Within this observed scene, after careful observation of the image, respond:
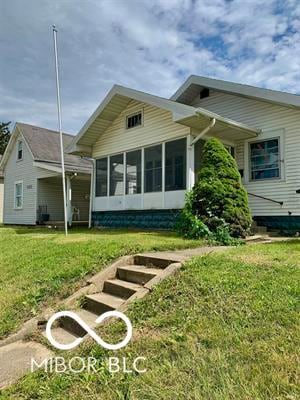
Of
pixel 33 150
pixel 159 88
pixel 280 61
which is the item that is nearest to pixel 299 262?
pixel 280 61

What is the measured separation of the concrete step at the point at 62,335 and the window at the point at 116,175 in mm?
8563

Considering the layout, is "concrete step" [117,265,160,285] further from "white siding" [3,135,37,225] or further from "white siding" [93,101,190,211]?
"white siding" [3,135,37,225]

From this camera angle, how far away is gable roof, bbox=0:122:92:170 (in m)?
18.6

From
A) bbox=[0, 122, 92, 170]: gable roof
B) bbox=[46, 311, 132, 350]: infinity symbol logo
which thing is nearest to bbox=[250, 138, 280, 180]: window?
bbox=[46, 311, 132, 350]: infinity symbol logo

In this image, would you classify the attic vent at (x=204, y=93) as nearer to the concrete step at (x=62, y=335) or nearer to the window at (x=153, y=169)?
the window at (x=153, y=169)

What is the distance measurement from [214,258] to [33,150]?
1590 cm

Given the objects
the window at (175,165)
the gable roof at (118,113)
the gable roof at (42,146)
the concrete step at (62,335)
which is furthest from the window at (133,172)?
the concrete step at (62,335)

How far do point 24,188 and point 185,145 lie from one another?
12.0 m

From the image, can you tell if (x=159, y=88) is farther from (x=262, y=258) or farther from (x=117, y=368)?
(x=117, y=368)

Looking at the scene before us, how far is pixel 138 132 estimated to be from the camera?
12055 millimetres

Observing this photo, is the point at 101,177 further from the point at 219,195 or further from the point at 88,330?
the point at 88,330

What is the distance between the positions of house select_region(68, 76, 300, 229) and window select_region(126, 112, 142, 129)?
4cm

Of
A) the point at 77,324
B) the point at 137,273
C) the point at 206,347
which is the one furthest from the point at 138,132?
the point at 206,347

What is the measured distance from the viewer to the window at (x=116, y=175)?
Result: 41.8 feet
